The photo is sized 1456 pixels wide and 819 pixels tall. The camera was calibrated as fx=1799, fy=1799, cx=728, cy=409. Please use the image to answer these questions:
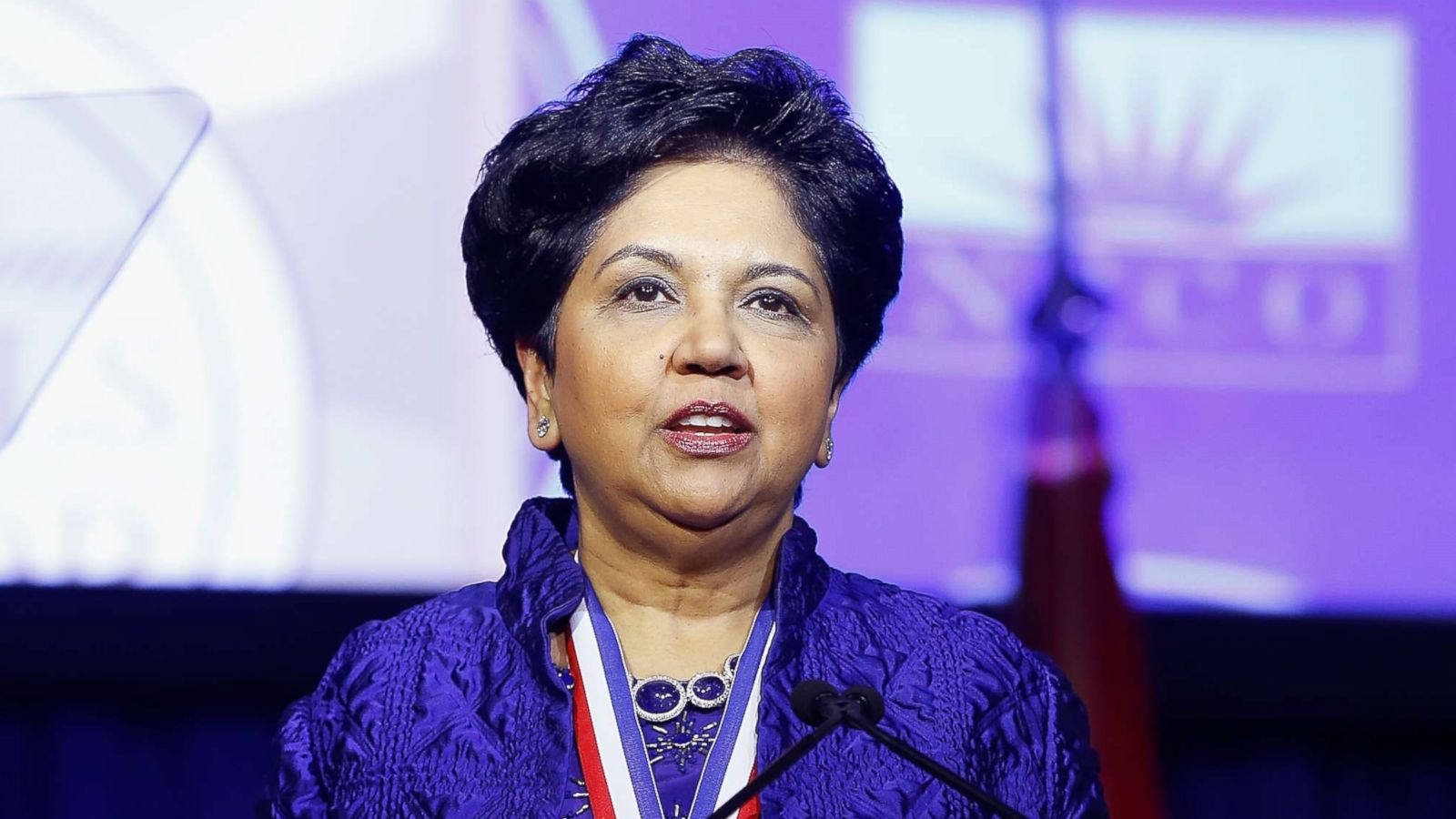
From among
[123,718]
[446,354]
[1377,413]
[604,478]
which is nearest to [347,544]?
[446,354]

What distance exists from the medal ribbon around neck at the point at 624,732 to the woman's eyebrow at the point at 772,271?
29 centimetres

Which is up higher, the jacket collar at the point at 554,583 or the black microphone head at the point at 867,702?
the jacket collar at the point at 554,583

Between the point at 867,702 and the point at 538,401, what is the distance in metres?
0.46

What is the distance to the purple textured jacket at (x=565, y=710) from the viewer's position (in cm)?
141

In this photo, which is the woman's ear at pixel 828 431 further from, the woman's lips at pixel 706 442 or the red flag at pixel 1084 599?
the red flag at pixel 1084 599

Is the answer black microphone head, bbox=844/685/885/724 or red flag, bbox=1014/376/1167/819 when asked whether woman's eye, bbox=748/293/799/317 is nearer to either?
black microphone head, bbox=844/685/885/724

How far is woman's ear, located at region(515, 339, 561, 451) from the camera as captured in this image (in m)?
1.55

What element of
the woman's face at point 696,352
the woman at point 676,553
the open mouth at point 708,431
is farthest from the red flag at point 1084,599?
the open mouth at point 708,431

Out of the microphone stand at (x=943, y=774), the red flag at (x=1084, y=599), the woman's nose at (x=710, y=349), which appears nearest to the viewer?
the microphone stand at (x=943, y=774)

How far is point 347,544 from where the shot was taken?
2896 mm

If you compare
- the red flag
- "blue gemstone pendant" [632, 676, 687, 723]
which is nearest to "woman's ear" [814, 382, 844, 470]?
"blue gemstone pendant" [632, 676, 687, 723]

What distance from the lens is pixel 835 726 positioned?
1.25 m

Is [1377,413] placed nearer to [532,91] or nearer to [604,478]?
[532,91]

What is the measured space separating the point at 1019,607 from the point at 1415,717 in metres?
0.77
